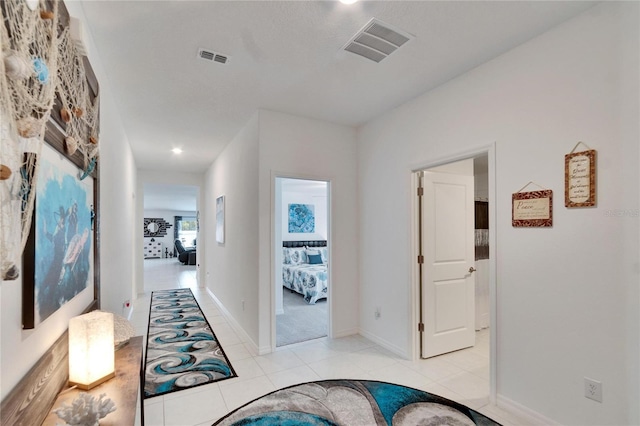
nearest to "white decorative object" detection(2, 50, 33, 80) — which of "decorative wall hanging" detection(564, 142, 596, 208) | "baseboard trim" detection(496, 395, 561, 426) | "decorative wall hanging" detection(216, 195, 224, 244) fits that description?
"decorative wall hanging" detection(564, 142, 596, 208)

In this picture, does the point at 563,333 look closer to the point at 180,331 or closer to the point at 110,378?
the point at 110,378

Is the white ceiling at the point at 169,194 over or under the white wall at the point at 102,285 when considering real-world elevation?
over

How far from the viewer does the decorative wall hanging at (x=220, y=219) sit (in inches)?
201

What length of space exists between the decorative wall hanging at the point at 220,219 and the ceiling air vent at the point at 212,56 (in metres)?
2.93

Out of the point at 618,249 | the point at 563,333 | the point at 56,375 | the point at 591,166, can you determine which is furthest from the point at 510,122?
the point at 56,375

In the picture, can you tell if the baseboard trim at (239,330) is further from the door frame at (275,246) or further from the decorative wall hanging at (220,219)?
the decorative wall hanging at (220,219)

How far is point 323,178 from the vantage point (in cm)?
379

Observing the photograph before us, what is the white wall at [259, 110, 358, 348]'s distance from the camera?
3.38m

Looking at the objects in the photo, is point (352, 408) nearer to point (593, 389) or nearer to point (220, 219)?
point (593, 389)

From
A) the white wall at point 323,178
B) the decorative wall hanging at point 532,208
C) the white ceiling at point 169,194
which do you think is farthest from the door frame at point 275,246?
the white ceiling at point 169,194

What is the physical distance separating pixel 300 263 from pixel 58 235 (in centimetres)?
575

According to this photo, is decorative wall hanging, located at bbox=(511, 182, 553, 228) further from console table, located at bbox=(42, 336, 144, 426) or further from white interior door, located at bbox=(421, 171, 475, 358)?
console table, located at bbox=(42, 336, 144, 426)

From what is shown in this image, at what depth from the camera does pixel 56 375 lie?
4.21 ft

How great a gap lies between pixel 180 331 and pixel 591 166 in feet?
14.9
